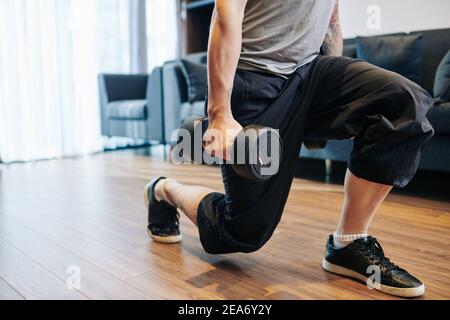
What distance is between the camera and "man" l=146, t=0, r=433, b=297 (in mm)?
873

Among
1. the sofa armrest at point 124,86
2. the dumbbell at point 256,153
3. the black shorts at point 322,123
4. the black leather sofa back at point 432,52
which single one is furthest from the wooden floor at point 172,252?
the sofa armrest at point 124,86

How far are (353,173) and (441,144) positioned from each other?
3.42 feet

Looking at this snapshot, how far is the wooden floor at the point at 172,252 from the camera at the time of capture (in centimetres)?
93

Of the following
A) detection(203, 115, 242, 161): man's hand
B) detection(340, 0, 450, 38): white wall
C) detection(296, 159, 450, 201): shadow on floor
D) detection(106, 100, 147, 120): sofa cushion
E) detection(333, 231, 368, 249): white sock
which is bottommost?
detection(296, 159, 450, 201): shadow on floor

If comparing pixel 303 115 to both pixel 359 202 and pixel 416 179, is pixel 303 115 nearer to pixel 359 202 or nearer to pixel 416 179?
pixel 359 202

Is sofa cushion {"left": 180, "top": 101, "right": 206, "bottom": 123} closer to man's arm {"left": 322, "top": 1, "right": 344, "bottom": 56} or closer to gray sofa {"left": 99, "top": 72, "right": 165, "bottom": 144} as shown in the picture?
gray sofa {"left": 99, "top": 72, "right": 165, "bottom": 144}

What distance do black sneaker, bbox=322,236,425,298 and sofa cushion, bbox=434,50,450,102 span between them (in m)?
1.16

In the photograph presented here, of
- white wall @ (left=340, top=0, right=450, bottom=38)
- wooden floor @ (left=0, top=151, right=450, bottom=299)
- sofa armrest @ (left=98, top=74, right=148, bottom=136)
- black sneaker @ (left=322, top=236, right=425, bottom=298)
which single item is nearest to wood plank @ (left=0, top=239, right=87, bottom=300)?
wooden floor @ (left=0, top=151, right=450, bottom=299)

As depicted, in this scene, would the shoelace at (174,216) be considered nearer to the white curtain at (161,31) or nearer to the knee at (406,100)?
the knee at (406,100)

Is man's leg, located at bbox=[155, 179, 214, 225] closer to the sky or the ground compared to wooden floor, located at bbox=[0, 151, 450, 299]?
closer to the sky

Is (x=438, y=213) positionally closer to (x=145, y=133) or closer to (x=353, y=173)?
(x=353, y=173)

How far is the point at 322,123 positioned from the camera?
3.19 ft

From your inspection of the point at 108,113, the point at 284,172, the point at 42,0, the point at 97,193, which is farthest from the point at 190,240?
the point at 42,0

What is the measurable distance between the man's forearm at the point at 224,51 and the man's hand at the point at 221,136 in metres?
0.01
